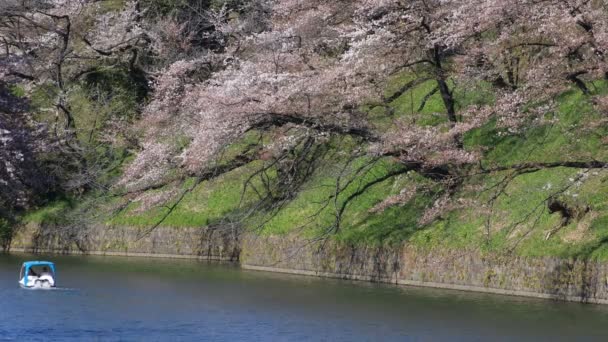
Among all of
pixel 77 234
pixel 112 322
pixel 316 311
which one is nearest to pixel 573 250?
pixel 316 311

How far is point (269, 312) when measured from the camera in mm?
26375

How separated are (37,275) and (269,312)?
28.5 feet

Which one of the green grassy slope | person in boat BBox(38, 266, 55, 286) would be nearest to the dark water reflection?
person in boat BBox(38, 266, 55, 286)

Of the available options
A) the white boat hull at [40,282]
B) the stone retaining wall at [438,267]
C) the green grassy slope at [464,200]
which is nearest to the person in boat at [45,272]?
the white boat hull at [40,282]

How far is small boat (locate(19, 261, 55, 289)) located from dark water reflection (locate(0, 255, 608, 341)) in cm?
38

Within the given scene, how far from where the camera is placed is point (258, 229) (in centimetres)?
3462

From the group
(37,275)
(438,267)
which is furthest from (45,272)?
(438,267)

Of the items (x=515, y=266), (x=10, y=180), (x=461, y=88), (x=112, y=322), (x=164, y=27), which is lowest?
(x=112, y=322)

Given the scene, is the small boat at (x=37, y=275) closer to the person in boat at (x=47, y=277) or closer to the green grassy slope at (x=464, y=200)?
the person in boat at (x=47, y=277)

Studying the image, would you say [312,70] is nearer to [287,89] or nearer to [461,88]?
[287,89]

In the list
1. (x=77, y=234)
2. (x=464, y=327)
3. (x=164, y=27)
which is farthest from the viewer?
(x=164, y=27)

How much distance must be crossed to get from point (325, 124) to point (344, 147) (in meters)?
4.84

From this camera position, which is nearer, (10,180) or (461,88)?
(461,88)

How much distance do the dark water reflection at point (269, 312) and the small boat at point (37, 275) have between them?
377 millimetres
